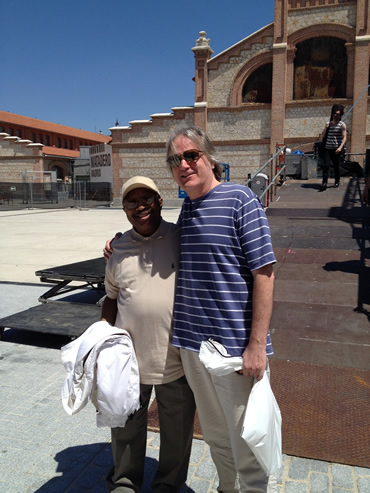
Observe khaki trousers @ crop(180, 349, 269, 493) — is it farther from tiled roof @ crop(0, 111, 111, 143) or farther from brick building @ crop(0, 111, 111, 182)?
tiled roof @ crop(0, 111, 111, 143)

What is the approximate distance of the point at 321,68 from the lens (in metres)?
26.2

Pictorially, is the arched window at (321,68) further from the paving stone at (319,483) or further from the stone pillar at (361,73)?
the paving stone at (319,483)

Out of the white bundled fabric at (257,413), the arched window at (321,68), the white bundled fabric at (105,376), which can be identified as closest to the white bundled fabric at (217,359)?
the white bundled fabric at (257,413)

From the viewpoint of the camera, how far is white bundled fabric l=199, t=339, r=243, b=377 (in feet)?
6.20

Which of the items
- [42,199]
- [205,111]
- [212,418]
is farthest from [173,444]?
[42,199]

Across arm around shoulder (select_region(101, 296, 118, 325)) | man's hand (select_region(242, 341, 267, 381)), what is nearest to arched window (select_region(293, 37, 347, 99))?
arm around shoulder (select_region(101, 296, 118, 325))

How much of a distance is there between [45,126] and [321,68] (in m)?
43.4

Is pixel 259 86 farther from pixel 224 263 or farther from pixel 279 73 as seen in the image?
pixel 224 263

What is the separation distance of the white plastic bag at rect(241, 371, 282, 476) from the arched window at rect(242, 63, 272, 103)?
2797 centimetres

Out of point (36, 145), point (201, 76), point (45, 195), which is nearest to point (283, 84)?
point (201, 76)

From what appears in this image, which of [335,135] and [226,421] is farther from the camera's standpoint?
[335,135]

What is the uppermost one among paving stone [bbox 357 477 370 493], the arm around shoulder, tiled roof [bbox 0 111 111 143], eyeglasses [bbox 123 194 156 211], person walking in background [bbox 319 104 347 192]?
tiled roof [bbox 0 111 111 143]

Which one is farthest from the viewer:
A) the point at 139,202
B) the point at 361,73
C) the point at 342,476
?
the point at 361,73

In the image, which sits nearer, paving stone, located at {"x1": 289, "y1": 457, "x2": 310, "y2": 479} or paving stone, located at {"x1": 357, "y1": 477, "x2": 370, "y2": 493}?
paving stone, located at {"x1": 357, "y1": 477, "x2": 370, "y2": 493}
